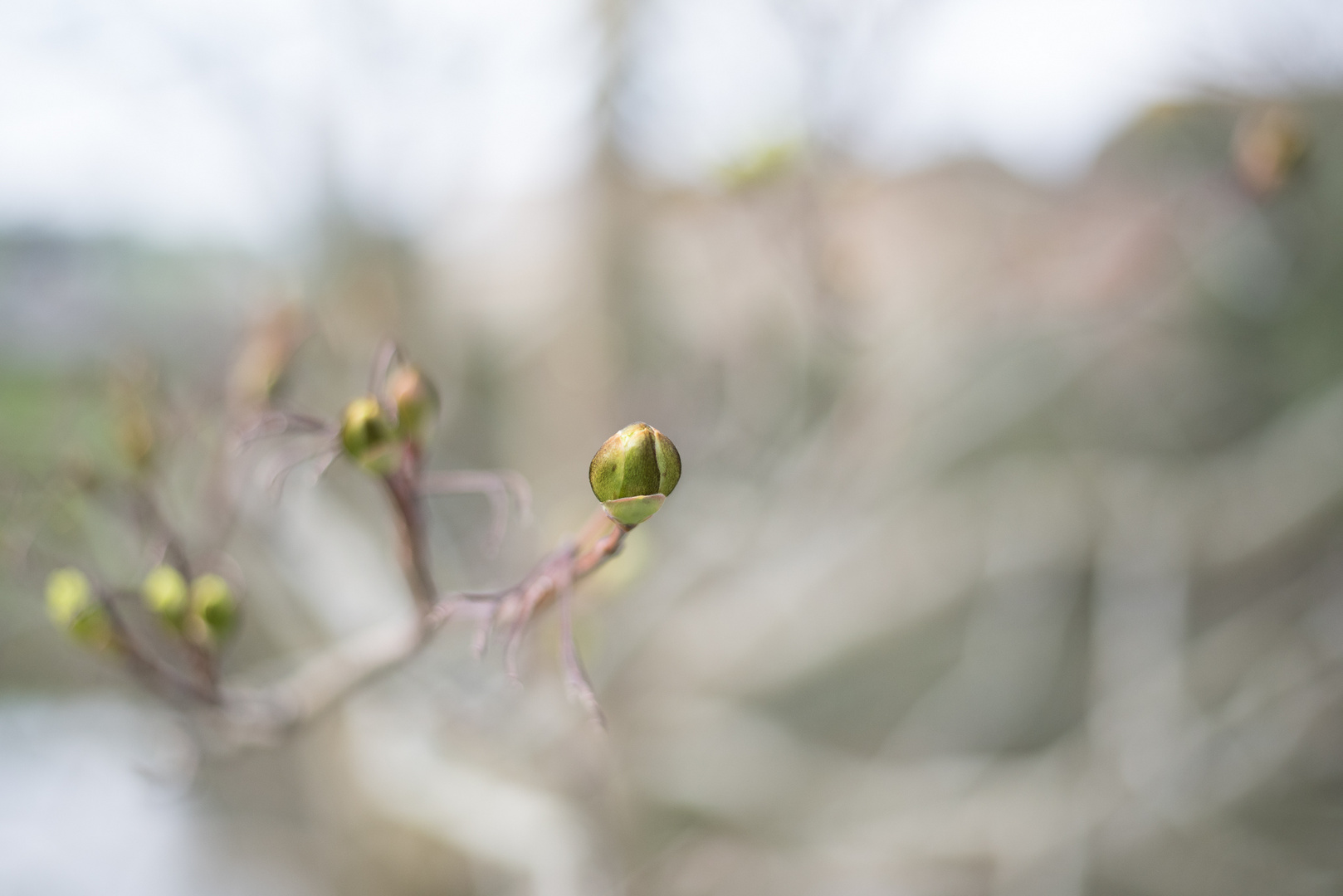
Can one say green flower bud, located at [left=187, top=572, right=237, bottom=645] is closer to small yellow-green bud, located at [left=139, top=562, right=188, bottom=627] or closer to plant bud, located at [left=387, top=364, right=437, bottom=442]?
small yellow-green bud, located at [left=139, top=562, right=188, bottom=627]

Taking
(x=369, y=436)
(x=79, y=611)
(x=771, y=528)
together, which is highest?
(x=369, y=436)

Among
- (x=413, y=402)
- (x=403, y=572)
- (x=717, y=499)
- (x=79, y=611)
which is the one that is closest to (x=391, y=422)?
(x=413, y=402)

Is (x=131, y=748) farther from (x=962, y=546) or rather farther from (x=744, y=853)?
(x=962, y=546)

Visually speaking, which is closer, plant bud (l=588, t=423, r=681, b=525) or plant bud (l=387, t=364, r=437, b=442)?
plant bud (l=588, t=423, r=681, b=525)

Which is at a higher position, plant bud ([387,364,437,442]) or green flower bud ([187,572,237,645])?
plant bud ([387,364,437,442])

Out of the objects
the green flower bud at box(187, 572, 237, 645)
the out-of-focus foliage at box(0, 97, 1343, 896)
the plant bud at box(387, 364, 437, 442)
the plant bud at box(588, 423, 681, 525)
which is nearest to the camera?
the plant bud at box(588, 423, 681, 525)

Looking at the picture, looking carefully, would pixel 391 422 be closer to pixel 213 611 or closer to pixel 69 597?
pixel 213 611

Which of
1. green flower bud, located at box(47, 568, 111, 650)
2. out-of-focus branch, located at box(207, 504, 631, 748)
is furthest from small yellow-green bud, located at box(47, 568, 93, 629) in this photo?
out-of-focus branch, located at box(207, 504, 631, 748)

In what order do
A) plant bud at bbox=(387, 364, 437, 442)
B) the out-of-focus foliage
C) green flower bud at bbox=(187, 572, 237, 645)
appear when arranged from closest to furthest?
1. plant bud at bbox=(387, 364, 437, 442)
2. green flower bud at bbox=(187, 572, 237, 645)
3. the out-of-focus foliage
